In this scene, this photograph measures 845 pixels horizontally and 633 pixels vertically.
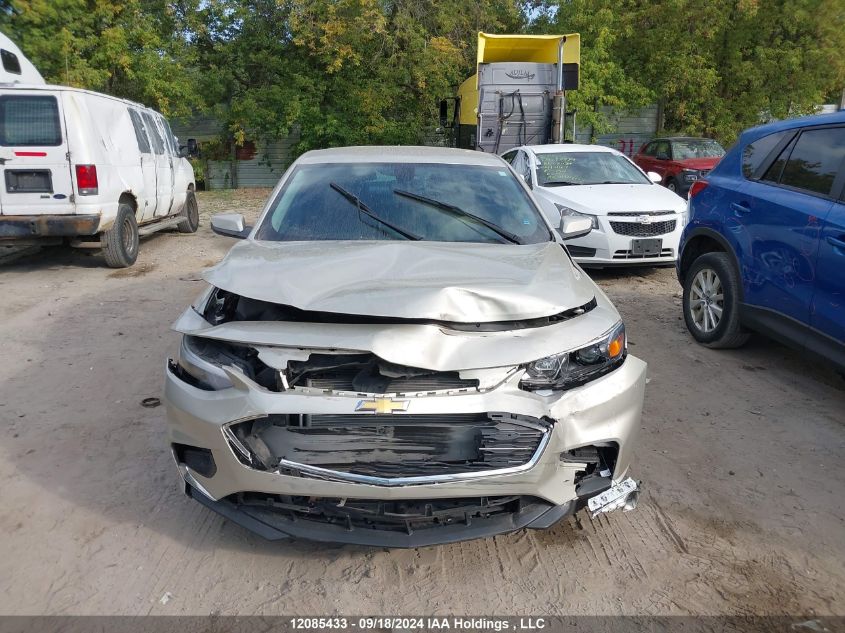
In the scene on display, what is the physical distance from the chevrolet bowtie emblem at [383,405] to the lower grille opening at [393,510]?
0.35 metres

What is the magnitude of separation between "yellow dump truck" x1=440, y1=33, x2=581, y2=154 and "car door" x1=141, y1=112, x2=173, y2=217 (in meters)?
6.46

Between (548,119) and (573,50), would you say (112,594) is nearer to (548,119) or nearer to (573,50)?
(548,119)

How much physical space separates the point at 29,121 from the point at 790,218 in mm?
7897

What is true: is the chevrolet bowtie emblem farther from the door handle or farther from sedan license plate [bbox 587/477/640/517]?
the door handle

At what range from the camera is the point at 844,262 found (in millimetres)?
4020

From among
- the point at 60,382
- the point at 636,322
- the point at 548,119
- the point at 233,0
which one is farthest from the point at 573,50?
the point at 60,382

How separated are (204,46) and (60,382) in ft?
63.0

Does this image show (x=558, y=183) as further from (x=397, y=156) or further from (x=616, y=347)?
(x=616, y=347)

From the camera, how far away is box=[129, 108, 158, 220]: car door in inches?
373

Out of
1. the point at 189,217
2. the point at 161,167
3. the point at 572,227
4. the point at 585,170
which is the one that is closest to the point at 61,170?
the point at 161,167

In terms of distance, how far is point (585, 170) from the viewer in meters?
9.26

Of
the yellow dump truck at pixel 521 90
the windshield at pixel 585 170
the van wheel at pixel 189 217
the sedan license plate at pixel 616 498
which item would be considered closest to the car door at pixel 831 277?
the sedan license plate at pixel 616 498

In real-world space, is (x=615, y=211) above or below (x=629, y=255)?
above

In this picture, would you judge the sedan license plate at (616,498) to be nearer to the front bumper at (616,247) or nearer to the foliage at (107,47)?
the front bumper at (616,247)
